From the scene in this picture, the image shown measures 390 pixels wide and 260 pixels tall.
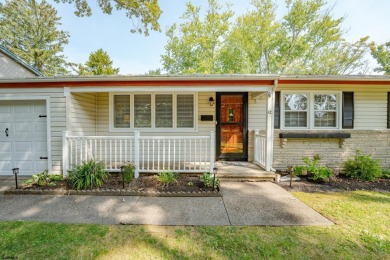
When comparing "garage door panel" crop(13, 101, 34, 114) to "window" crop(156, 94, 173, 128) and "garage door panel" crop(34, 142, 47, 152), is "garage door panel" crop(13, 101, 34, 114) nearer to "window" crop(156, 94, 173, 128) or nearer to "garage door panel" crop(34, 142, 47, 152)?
"garage door panel" crop(34, 142, 47, 152)

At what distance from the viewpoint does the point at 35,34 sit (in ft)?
66.4

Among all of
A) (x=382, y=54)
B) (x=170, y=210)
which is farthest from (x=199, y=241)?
(x=382, y=54)

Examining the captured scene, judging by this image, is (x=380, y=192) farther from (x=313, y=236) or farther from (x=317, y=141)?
(x=313, y=236)

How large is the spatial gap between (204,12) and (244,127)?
14.6 meters

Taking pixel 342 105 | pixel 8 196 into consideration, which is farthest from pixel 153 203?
pixel 342 105

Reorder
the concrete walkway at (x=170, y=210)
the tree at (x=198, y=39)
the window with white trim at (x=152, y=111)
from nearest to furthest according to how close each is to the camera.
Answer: the concrete walkway at (x=170, y=210), the window with white trim at (x=152, y=111), the tree at (x=198, y=39)

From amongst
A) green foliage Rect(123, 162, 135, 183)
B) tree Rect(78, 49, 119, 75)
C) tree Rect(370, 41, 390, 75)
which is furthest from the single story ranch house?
tree Rect(370, 41, 390, 75)

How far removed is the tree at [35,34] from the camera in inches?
736

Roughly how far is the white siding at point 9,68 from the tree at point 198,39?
11140 mm

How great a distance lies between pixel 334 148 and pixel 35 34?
2786 cm

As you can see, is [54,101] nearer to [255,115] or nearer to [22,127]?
[22,127]

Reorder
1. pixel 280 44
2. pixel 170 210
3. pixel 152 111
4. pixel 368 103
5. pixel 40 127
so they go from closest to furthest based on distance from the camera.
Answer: pixel 170 210 → pixel 40 127 → pixel 368 103 → pixel 152 111 → pixel 280 44

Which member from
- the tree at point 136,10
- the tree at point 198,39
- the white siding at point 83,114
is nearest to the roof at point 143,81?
the white siding at point 83,114

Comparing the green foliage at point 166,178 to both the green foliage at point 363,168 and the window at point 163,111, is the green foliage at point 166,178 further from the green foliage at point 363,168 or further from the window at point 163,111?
the green foliage at point 363,168
